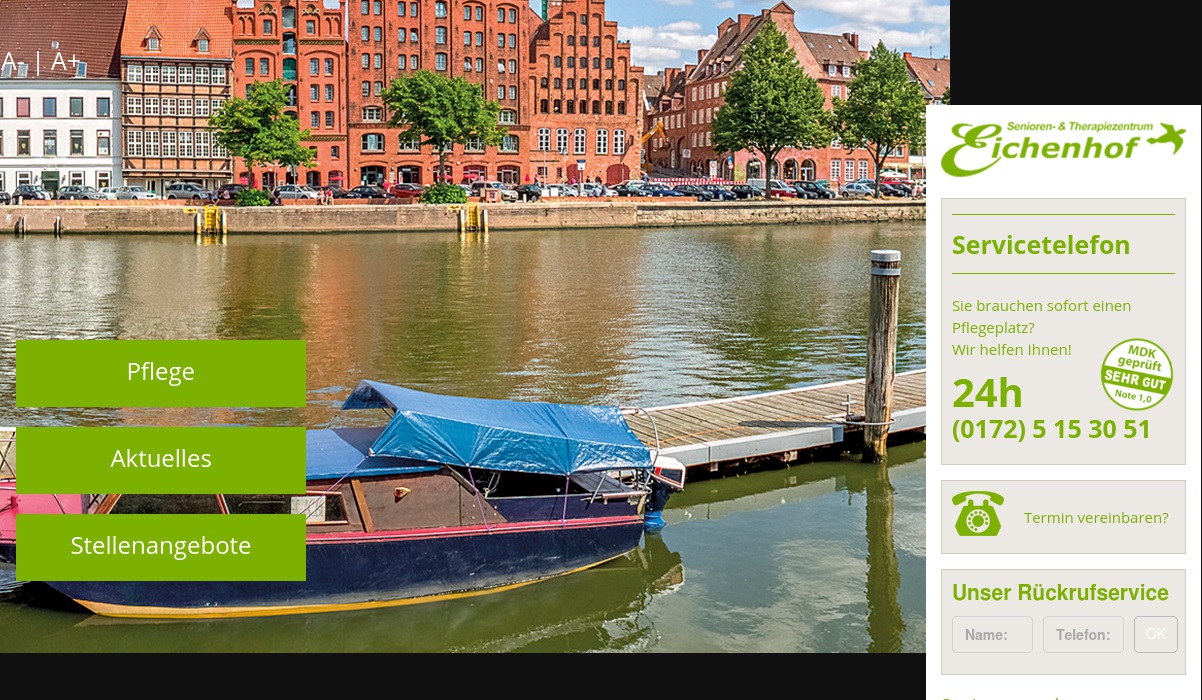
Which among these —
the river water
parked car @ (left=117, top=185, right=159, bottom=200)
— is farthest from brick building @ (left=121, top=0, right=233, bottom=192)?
the river water

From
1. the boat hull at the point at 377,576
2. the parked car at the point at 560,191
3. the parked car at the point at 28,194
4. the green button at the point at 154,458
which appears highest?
the parked car at the point at 560,191

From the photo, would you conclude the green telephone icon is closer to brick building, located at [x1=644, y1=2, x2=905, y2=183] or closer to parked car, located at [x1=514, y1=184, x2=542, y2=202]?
parked car, located at [x1=514, y1=184, x2=542, y2=202]

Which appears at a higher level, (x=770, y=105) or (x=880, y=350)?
(x=770, y=105)

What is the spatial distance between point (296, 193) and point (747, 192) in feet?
103

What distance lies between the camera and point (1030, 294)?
884 centimetres

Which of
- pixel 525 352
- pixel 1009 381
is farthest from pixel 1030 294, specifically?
pixel 525 352

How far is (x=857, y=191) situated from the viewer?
336 ft

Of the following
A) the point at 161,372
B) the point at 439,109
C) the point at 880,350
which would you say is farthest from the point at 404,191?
the point at 161,372

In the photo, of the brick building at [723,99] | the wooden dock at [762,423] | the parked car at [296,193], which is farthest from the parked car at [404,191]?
the wooden dock at [762,423]

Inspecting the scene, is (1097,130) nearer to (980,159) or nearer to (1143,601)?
(980,159)

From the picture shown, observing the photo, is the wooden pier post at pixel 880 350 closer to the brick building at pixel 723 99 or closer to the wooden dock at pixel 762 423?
the wooden dock at pixel 762 423

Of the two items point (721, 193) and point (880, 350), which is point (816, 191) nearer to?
point (721, 193)

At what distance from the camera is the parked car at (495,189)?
88812 millimetres

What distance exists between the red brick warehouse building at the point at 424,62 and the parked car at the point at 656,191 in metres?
13.2
